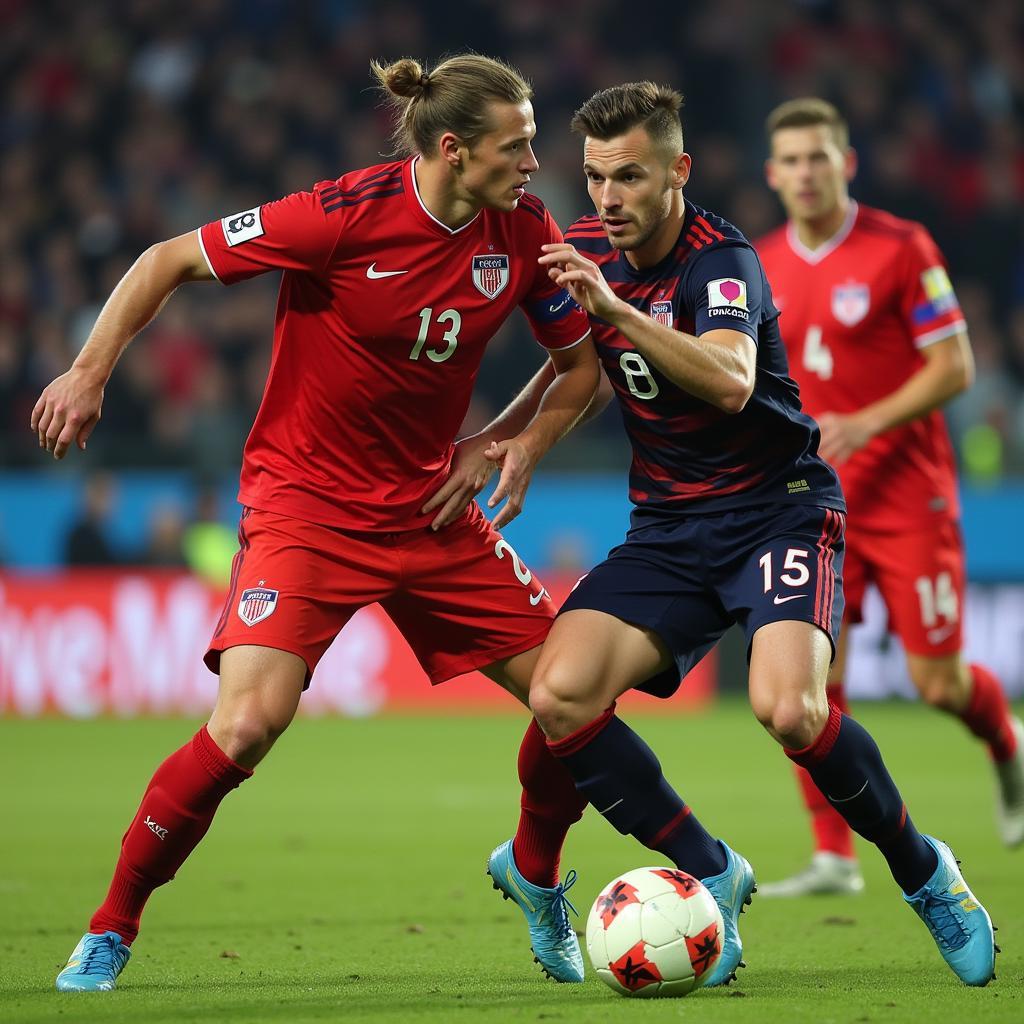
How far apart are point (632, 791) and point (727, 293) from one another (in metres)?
1.34

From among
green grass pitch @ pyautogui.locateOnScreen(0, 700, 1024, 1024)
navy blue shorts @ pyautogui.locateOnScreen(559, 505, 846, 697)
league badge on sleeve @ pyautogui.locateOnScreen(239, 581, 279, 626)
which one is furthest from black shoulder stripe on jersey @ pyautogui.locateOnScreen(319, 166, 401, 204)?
green grass pitch @ pyautogui.locateOnScreen(0, 700, 1024, 1024)

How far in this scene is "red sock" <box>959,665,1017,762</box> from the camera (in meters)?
6.94

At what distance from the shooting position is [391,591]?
16.3ft

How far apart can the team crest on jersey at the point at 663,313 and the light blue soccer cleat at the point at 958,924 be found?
1.55 meters

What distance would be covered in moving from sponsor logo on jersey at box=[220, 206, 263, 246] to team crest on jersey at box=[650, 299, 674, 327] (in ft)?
3.58

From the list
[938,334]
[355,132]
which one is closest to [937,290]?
[938,334]

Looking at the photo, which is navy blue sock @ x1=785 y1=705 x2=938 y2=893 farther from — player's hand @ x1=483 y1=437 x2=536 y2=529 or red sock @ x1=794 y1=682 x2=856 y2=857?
red sock @ x1=794 y1=682 x2=856 y2=857

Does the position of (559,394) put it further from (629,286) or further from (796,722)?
(796,722)

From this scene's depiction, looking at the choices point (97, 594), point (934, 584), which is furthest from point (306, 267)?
point (97, 594)

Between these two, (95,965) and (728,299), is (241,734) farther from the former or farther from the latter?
(728,299)

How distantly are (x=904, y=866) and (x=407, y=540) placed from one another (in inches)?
63.5

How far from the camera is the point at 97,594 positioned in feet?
44.2

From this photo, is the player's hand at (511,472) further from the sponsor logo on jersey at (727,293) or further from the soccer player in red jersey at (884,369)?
the soccer player in red jersey at (884,369)

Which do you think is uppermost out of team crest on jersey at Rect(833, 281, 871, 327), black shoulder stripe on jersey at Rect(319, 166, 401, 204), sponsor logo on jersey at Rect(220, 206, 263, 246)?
black shoulder stripe on jersey at Rect(319, 166, 401, 204)
